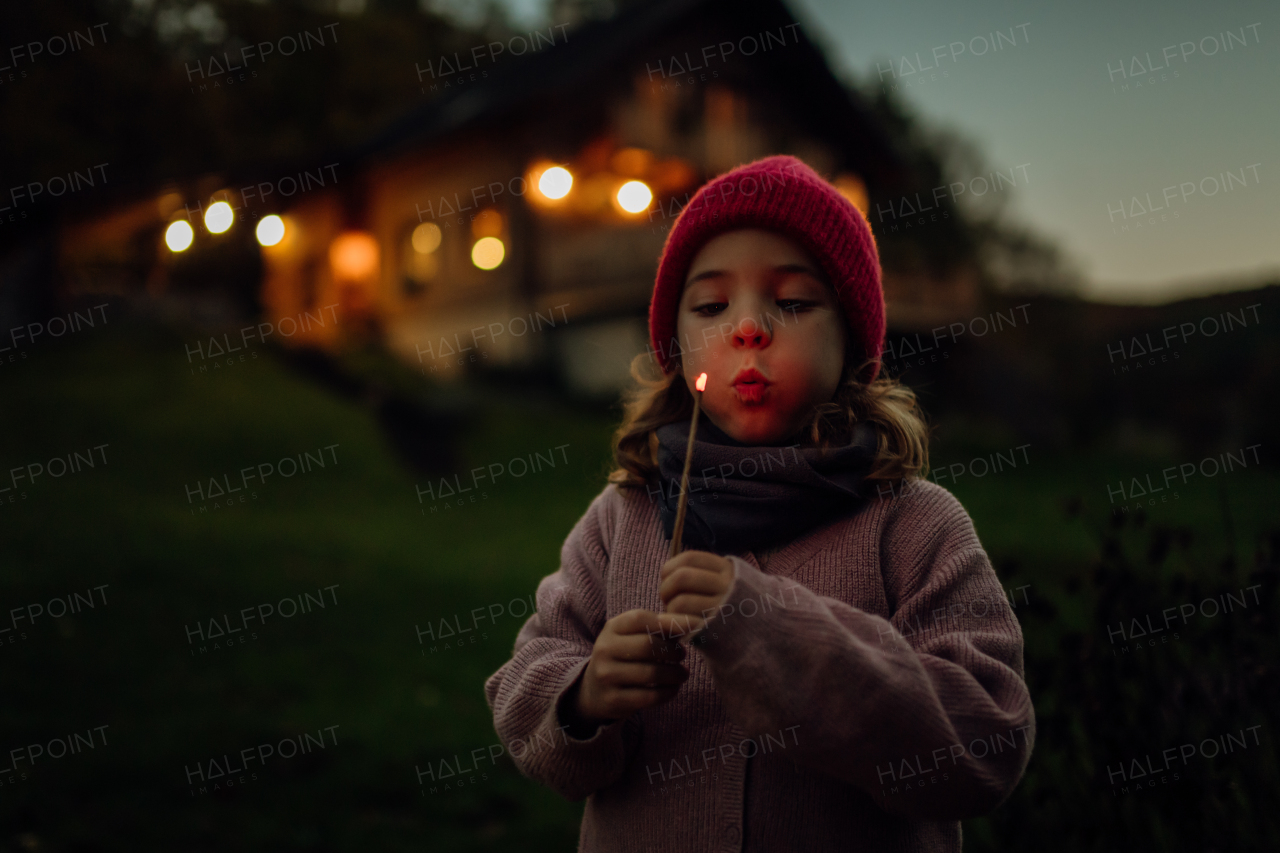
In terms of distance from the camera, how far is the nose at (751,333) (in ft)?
5.55

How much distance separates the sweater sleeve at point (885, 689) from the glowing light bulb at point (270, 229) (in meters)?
6.53

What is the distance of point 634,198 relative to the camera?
4.36 m

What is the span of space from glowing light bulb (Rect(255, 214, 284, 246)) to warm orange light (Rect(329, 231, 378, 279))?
1355 centimetres

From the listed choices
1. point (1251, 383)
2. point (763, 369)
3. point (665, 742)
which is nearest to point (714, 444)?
point (763, 369)

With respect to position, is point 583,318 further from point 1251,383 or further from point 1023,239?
point 1023,239

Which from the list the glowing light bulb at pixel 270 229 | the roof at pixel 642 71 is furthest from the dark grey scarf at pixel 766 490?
the roof at pixel 642 71

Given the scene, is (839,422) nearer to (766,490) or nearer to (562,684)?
(766,490)

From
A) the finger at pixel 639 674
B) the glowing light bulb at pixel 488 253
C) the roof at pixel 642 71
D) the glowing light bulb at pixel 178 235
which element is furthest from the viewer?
the glowing light bulb at pixel 488 253

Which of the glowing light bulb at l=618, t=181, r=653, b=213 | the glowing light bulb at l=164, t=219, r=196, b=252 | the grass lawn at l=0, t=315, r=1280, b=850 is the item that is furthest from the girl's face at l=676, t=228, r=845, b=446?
the glowing light bulb at l=164, t=219, r=196, b=252

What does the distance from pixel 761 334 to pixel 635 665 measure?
0.66m

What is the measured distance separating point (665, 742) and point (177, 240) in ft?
18.9

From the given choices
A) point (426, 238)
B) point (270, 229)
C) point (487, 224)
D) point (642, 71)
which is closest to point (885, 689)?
point (270, 229)

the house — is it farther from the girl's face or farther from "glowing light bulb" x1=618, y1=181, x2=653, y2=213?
the girl's face

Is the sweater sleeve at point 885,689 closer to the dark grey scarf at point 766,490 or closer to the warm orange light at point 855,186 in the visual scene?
the dark grey scarf at point 766,490
